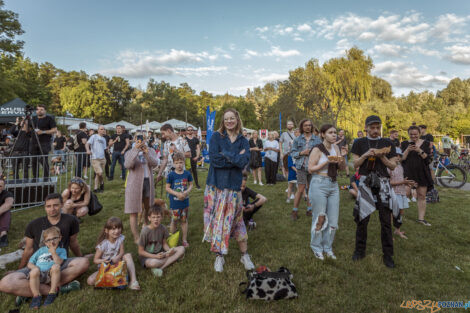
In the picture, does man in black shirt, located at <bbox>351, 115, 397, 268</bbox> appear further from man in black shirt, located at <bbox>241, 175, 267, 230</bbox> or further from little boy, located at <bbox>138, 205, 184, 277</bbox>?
little boy, located at <bbox>138, 205, 184, 277</bbox>

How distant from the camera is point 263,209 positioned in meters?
6.71

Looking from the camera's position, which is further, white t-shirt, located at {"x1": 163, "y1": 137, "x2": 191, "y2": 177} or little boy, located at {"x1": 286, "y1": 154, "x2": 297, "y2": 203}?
little boy, located at {"x1": 286, "y1": 154, "x2": 297, "y2": 203}

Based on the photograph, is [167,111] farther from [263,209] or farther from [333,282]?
[333,282]

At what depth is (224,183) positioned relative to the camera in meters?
3.49

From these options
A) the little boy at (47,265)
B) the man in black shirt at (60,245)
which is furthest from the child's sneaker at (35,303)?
the man in black shirt at (60,245)

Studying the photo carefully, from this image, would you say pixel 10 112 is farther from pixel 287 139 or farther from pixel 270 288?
pixel 270 288

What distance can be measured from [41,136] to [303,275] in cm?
737

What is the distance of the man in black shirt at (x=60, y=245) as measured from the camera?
289 centimetres

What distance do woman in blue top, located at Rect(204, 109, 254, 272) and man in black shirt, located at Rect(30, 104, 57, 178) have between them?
5.47 metres

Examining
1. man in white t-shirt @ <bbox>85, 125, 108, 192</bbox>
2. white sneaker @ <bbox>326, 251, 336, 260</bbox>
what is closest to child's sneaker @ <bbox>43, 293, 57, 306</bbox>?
white sneaker @ <bbox>326, 251, 336, 260</bbox>

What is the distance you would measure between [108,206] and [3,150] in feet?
35.9

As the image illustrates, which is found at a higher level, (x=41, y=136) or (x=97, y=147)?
(x=41, y=136)

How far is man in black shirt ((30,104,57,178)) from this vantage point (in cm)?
678

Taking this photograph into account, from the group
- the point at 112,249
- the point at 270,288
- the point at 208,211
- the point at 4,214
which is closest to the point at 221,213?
the point at 208,211
